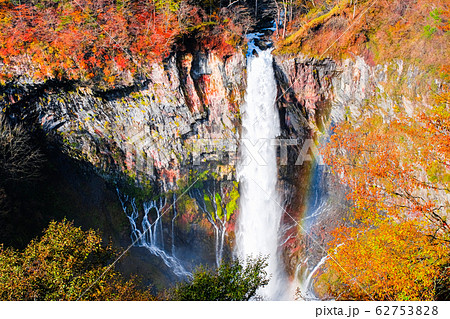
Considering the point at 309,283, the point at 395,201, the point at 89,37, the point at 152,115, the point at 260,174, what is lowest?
the point at 309,283

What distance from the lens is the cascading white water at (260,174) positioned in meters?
15.2

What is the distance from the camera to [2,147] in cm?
1246

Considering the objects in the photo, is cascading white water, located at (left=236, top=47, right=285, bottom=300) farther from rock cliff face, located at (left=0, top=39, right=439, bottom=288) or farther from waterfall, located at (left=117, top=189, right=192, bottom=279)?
waterfall, located at (left=117, top=189, right=192, bottom=279)

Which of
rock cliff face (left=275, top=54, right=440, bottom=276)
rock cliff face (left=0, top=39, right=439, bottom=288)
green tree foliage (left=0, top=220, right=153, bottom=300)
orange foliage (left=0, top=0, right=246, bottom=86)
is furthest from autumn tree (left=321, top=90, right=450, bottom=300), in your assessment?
orange foliage (left=0, top=0, right=246, bottom=86)

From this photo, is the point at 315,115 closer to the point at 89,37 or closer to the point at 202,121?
the point at 202,121

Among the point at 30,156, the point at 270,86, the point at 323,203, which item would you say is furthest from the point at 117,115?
the point at 323,203

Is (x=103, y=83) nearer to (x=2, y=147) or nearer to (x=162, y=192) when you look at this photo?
(x=2, y=147)

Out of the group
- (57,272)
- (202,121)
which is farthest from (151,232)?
(57,272)

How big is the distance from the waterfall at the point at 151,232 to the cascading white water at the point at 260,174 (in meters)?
3.81

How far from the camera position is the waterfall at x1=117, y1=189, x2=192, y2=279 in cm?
1644

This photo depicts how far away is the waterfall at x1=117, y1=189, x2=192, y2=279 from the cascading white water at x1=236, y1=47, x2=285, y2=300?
3811 millimetres

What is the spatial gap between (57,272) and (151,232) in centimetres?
949

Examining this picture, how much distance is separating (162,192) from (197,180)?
2.16 m

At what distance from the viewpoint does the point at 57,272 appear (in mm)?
7348
